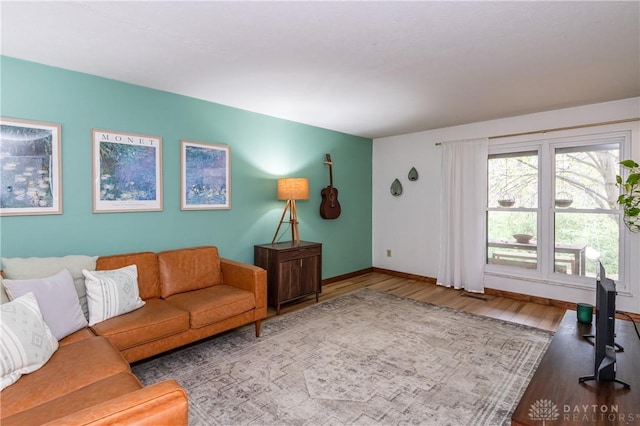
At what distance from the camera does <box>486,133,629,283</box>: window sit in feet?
12.0

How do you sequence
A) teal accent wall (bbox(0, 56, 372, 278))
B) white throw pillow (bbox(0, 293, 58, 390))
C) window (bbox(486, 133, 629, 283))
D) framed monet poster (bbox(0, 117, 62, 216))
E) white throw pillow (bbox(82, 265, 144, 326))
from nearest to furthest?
1. white throw pillow (bbox(0, 293, 58, 390))
2. white throw pillow (bbox(82, 265, 144, 326))
3. framed monet poster (bbox(0, 117, 62, 216))
4. teal accent wall (bbox(0, 56, 372, 278))
5. window (bbox(486, 133, 629, 283))

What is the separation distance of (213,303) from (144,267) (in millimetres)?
699

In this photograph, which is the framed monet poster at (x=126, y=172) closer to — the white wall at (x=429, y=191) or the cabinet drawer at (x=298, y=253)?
the cabinet drawer at (x=298, y=253)

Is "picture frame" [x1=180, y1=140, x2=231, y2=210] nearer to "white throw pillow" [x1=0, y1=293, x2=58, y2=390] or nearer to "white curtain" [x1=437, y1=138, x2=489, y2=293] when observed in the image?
"white throw pillow" [x1=0, y1=293, x2=58, y2=390]

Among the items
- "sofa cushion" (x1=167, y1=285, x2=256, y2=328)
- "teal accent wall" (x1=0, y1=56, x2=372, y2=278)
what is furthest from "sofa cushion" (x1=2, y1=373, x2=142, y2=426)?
"teal accent wall" (x1=0, y1=56, x2=372, y2=278)

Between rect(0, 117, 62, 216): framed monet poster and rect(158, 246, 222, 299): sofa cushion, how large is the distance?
936mm

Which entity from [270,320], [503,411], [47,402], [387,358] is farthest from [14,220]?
[503,411]

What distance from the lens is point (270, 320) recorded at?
3465 millimetres

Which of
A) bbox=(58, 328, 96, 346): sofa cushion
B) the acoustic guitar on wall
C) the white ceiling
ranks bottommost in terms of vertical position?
bbox=(58, 328, 96, 346): sofa cushion

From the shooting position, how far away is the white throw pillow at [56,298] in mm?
1938

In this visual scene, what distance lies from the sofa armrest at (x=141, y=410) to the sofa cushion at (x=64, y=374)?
2.25ft

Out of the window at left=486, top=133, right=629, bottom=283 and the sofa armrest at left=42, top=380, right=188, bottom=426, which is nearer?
the sofa armrest at left=42, top=380, right=188, bottom=426

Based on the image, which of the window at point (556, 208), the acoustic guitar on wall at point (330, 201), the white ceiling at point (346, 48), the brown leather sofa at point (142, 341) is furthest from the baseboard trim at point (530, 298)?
the brown leather sofa at point (142, 341)

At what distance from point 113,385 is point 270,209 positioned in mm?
2842
